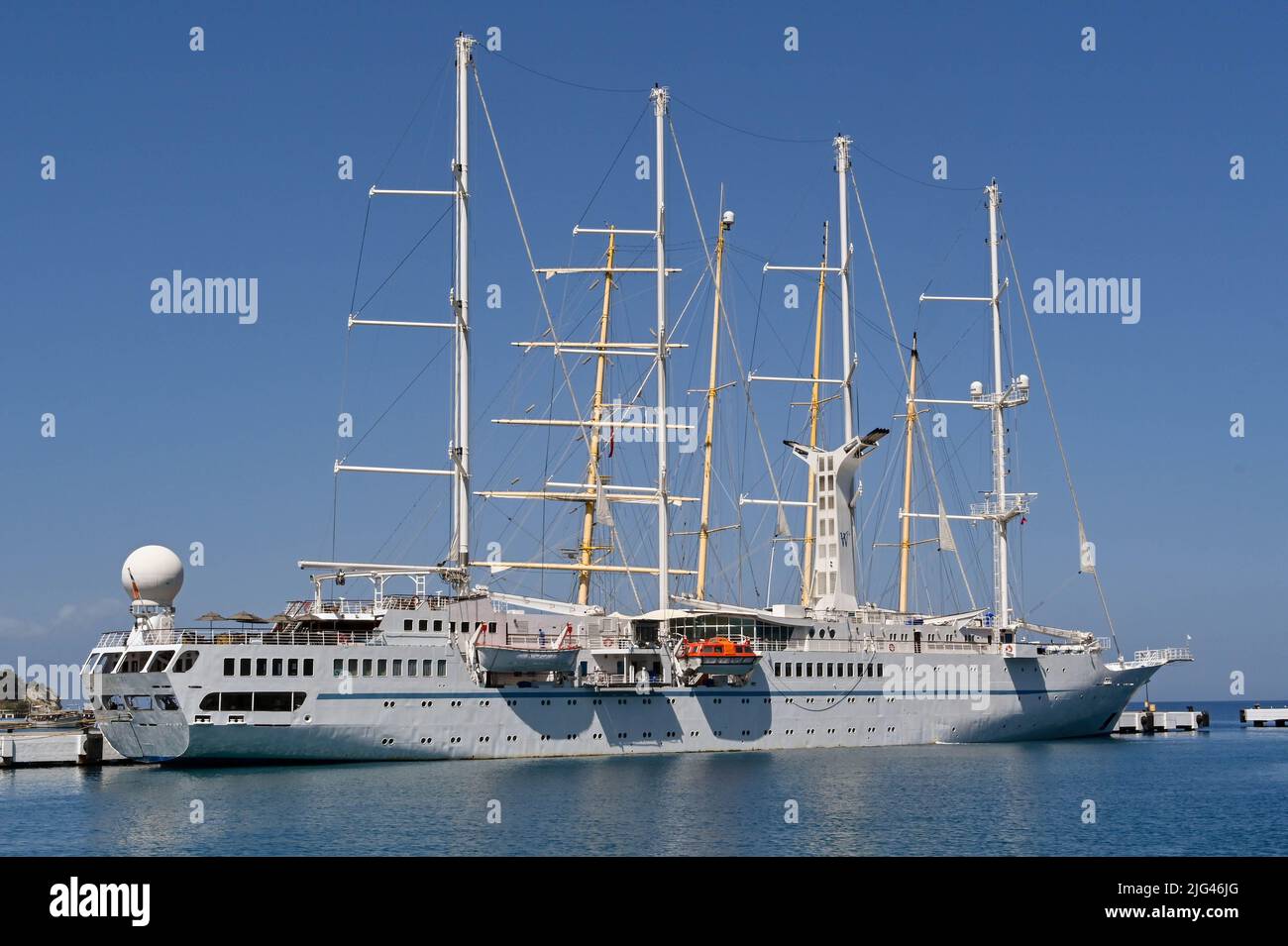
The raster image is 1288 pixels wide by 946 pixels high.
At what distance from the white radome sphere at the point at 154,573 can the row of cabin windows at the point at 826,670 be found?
79.5 ft

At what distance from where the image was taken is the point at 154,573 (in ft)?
161

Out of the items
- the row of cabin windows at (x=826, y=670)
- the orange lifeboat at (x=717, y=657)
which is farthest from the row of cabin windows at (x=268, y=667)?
the row of cabin windows at (x=826, y=670)

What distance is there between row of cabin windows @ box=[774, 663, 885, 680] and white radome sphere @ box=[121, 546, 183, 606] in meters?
24.2

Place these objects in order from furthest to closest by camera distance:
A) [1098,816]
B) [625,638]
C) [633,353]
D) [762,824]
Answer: [633,353] → [625,638] → [1098,816] → [762,824]

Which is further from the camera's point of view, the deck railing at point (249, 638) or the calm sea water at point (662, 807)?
the deck railing at point (249, 638)

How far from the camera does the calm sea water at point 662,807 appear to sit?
3164 centimetres

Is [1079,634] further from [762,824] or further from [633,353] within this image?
[762,824]

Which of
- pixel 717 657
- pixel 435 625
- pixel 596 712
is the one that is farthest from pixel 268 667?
pixel 717 657

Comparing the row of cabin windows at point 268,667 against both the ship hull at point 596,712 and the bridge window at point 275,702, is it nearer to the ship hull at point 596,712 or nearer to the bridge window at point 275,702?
the ship hull at point 596,712

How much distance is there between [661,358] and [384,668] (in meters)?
17.0

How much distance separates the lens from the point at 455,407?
53.1 meters

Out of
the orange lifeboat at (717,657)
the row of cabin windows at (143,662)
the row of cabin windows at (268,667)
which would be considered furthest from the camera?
the orange lifeboat at (717,657)

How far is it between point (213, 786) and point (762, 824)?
17.5m
